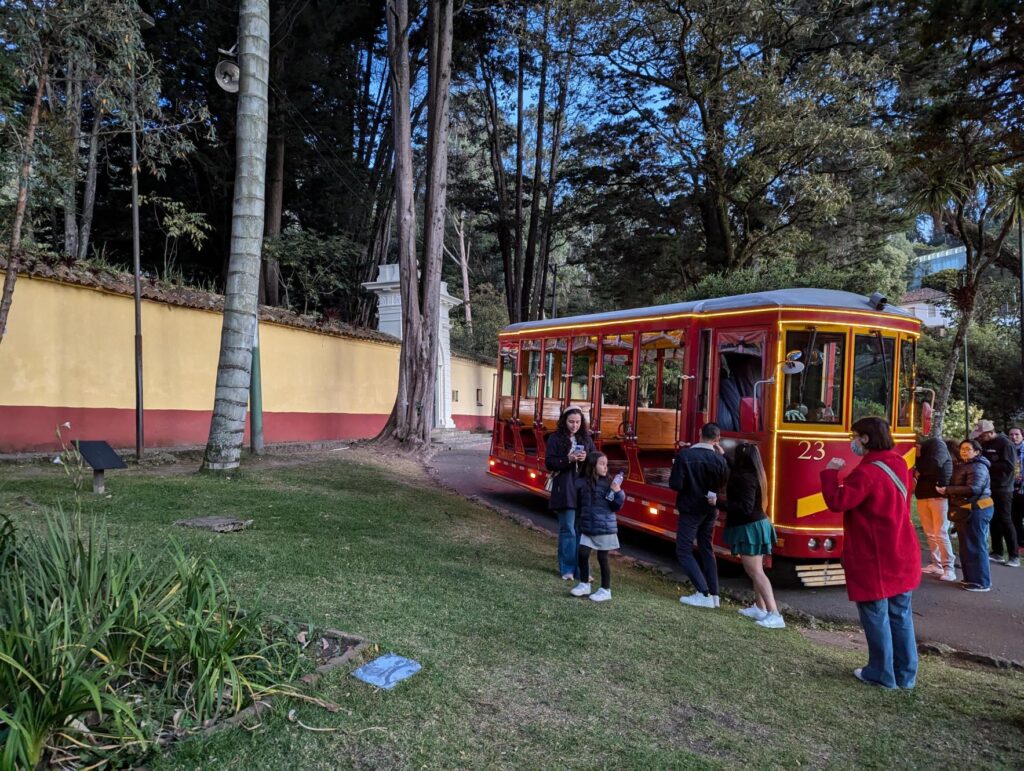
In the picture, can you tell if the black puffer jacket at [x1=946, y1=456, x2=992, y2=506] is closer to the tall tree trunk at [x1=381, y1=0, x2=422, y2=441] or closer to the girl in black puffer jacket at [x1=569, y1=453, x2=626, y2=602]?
the girl in black puffer jacket at [x1=569, y1=453, x2=626, y2=602]

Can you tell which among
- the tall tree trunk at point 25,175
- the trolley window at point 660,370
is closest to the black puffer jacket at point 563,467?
the trolley window at point 660,370

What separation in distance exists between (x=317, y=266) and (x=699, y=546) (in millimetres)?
14957

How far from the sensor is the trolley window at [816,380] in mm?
6684

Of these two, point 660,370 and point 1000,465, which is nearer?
point 1000,465

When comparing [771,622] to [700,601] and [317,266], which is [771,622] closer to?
[700,601]

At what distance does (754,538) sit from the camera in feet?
18.2

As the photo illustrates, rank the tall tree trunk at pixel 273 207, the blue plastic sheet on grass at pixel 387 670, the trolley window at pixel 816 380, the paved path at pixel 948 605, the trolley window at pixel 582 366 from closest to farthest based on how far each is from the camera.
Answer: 1. the blue plastic sheet on grass at pixel 387 670
2. the paved path at pixel 948 605
3. the trolley window at pixel 816 380
4. the trolley window at pixel 582 366
5. the tall tree trunk at pixel 273 207

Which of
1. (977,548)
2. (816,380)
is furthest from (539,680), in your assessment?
(977,548)

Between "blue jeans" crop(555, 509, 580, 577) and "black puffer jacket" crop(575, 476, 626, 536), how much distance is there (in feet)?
1.26

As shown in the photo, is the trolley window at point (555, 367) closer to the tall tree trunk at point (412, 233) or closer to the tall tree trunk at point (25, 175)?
the tall tree trunk at point (412, 233)

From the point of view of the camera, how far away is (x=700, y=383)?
7.57 metres

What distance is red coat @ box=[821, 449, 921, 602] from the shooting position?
4195mm

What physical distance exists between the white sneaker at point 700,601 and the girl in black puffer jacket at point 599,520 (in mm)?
911

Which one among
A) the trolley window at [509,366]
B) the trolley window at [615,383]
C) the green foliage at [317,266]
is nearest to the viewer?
the trolley window at [615,383]
